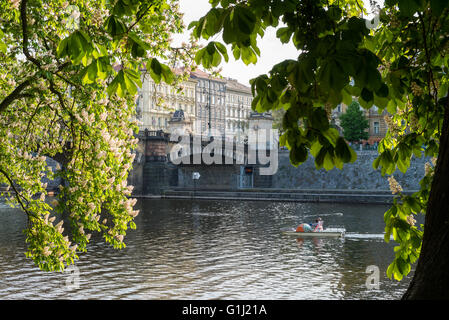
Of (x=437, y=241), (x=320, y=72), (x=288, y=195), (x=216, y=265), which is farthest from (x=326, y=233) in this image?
(x=320, y=72)

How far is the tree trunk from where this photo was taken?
2.63m

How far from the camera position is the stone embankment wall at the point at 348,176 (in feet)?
171

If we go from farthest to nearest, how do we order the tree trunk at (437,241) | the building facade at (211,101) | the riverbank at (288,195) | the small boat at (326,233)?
the building facade at (211,101) → the riverbank at (288,195) → the small boat at (326,233) → the tree trunk at (437,241)

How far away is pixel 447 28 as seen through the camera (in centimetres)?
351

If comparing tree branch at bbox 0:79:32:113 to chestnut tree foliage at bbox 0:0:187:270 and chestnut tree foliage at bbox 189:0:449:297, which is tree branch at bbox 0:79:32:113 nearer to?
chestnut tree foliage at bbox 0:0:187:270

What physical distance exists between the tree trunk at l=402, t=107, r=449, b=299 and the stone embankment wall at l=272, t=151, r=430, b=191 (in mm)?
50051

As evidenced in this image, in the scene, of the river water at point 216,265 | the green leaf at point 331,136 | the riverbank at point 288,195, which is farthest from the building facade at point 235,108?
the green leaf at point 331,136

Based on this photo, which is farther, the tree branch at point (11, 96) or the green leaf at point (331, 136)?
the tree branch at point (11, 96)

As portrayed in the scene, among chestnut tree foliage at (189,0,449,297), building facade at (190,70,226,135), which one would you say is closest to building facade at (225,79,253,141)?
building facade at (190,70,226,135)

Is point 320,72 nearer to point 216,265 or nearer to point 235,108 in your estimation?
point 216,265

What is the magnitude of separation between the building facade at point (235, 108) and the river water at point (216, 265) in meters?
65.9

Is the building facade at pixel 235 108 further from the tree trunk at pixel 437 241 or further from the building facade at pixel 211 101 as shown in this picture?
the tree trunk at pixel 437 241

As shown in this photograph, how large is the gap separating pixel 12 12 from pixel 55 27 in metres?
0.69

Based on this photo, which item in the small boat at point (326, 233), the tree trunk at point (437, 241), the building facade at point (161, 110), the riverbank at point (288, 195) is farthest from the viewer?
the building facade at point (161, 110)
